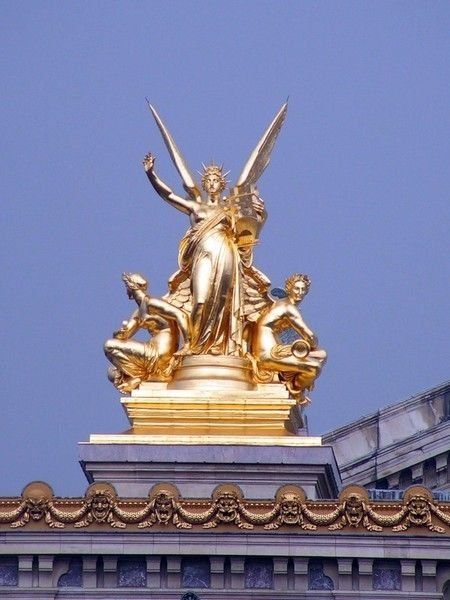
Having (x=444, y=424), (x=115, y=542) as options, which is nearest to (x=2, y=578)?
(x=115, y=542)

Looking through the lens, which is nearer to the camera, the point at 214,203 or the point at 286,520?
the point at 286,520

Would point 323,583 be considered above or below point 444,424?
below


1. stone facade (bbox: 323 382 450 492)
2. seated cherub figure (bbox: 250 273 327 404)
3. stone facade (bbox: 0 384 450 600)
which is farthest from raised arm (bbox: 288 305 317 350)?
stone facade (bbox: 323 382 450 492)

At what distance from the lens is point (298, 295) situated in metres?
80.2

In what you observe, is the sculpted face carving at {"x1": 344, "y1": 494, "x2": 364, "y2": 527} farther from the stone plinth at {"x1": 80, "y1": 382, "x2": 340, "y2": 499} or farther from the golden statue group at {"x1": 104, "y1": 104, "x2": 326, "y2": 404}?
the golden statue group at {"x1": 104, "y1": 104, "x2": 326, "y2": 404}

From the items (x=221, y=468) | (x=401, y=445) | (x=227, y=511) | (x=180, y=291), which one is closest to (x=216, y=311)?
(x=180, y=291)

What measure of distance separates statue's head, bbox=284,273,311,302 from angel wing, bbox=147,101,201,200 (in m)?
2.32

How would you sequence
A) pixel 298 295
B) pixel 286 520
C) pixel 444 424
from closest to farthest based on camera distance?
pixel 286 520 < pixel 298 295 < pixel 444 424

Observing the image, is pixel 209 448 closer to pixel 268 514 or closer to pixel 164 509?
pixel 164 509

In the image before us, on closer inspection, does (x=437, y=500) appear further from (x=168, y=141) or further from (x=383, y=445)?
(x=383, y=445)

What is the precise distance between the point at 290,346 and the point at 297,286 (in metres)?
1.26

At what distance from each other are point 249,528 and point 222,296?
5.87 metres

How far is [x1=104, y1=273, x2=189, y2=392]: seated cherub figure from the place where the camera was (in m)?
79.6

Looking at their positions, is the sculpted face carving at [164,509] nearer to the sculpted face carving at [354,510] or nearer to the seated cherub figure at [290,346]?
the sculpted face carving at [354,510]
